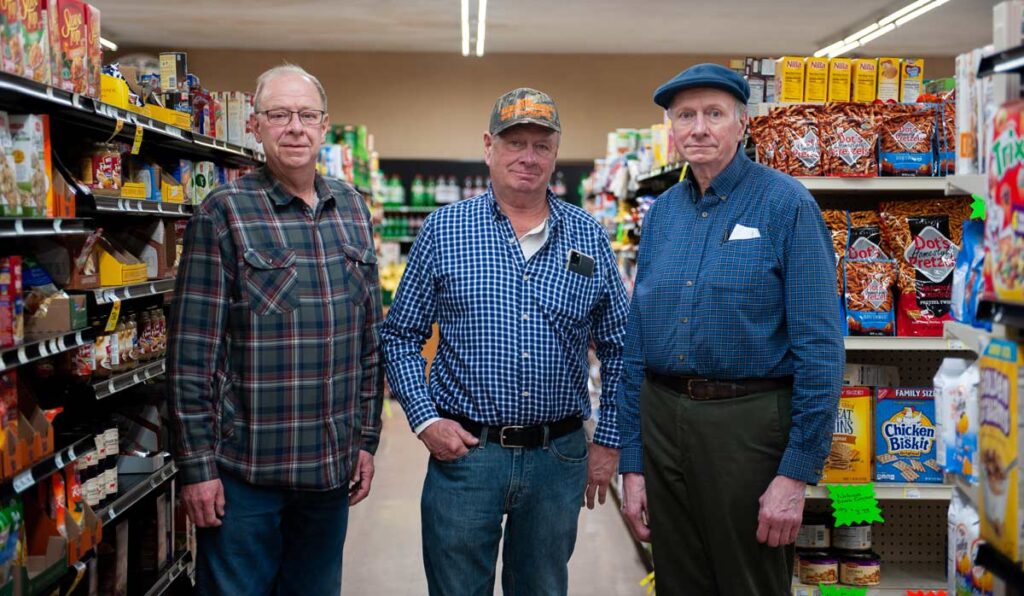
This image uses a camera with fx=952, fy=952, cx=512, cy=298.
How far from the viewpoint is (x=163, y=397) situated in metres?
3.91

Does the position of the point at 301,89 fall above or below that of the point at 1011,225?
above

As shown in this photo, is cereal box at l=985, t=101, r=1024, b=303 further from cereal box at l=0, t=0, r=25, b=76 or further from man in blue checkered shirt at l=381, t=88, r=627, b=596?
cereal box at l=0, t=0, r=25, b=76

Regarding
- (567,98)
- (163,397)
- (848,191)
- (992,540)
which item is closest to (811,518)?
(848,191)

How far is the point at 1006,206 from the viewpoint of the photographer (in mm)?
1547

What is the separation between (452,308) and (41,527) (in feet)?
4.32

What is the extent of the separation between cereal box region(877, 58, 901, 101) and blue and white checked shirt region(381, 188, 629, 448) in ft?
5.23

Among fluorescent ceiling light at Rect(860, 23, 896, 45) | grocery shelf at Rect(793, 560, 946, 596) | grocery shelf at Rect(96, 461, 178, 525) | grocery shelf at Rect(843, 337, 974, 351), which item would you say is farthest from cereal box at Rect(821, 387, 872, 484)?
fluorescent ceiling light at Rect(860, 23, 896, 45)

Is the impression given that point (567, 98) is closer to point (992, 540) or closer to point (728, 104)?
point (728, 104)

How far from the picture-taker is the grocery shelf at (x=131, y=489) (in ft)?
10.2

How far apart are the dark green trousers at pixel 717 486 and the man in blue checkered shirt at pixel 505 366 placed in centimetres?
25

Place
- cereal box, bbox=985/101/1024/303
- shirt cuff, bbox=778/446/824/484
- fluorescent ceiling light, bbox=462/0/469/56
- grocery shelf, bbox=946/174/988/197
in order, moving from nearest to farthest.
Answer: cereal box, bbox=985/101/1024/303, grocery shelf, bbox=946/174/988/197, shirt cuff, bbox=778/446/824/484, fluorescent ceiling light, bbox=462/0/469/56

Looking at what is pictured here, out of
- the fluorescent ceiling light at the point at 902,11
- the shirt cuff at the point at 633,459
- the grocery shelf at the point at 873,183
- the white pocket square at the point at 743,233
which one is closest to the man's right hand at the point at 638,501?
the shirt cuff at the point at 633,459

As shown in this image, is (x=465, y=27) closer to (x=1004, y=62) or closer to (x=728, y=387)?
(x=728, y=387)

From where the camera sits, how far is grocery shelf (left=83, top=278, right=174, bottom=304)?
302 centimetres
